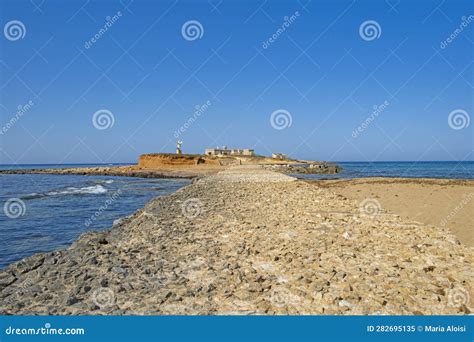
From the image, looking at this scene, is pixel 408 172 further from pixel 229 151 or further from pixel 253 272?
pixel 229 151

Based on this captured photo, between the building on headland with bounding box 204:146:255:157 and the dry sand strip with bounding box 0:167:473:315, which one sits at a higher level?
the building on headland with bounding box 204:146:255:157

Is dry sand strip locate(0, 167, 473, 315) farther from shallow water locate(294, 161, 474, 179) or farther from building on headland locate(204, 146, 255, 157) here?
building on headland locate(204, 146, 255, 157)

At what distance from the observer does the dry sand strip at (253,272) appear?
13.0 ft

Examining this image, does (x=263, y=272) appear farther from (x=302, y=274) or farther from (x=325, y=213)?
(x=325, y=213)

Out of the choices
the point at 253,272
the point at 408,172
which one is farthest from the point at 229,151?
the point at 253,272

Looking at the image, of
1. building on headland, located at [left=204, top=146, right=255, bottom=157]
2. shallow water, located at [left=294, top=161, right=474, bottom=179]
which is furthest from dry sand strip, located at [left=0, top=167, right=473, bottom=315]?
A: building on headland, located at [left=204, top=146, right=255, bottom=157]

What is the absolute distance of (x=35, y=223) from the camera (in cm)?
1192

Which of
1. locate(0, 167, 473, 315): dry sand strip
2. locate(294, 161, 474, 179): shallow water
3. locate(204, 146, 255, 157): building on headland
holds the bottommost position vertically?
locate(0, 167, 473, 315): dry sand strip

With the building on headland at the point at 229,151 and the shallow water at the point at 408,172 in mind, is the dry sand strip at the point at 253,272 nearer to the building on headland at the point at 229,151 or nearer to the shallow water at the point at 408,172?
the shallow water at the point at 408,172

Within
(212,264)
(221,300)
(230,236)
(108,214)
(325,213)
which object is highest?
(108,214)

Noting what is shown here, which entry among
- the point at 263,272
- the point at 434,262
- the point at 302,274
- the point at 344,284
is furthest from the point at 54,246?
the point at 434,262

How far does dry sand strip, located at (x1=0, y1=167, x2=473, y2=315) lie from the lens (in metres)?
3.95

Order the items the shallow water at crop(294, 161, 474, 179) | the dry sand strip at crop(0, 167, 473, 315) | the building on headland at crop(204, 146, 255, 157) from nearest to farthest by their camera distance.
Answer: the dry sand strip at crop(0, 167, 473, 315) → the shallow water at crop(294, 161, 474, 179) → the building on headland at crop(204, 146, 255, 157)

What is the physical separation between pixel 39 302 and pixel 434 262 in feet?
17.9
